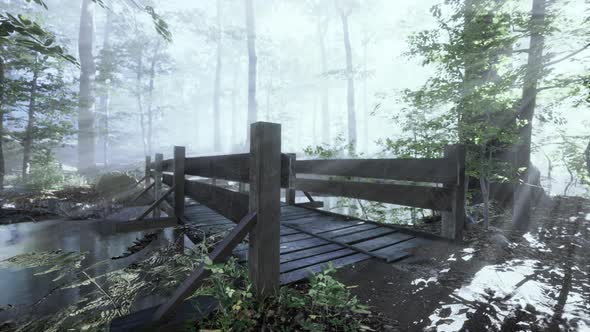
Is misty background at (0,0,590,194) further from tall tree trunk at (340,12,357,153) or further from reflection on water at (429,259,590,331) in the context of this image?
reflection on water at (429,259,590,331)

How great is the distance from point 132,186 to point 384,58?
1115 inches

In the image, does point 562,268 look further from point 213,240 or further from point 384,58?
point 384,58

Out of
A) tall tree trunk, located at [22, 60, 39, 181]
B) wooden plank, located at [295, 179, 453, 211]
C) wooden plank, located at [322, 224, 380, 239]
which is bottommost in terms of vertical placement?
wooden plank, located at [322, 224, 380, 239]

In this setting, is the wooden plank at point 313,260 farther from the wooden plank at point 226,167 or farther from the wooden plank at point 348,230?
the wooden plank at point 226,167

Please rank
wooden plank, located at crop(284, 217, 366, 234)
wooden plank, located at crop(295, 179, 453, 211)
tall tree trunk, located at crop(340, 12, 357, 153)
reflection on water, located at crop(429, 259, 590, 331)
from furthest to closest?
tall tree trunk, located at crop(340, 12, 357, 153)
wooden plank, located at crop(284, 217, 366, 234)
wooden plank, located at crop(295, 179, 453, 211)
reflection on water, located at crop(429, 259, 590, 331)

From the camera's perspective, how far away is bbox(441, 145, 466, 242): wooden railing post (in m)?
3.50

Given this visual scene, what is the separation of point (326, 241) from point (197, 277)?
7.76ft

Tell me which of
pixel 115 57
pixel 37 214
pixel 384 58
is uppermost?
pixel 384 58

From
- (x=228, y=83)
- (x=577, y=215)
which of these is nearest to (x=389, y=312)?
(x=577, y=215)

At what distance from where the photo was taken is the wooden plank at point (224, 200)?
115 inches

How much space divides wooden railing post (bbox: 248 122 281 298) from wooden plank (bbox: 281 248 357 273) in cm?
62

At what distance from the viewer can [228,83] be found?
168 ft

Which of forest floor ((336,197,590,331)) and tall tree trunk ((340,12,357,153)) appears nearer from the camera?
forest floor ((336,197,590,331))

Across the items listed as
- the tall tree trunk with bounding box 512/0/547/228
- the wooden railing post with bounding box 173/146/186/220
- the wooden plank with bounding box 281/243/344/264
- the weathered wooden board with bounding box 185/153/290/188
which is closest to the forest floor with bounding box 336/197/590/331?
the wooden plank with bounding box 281/243/344/264
